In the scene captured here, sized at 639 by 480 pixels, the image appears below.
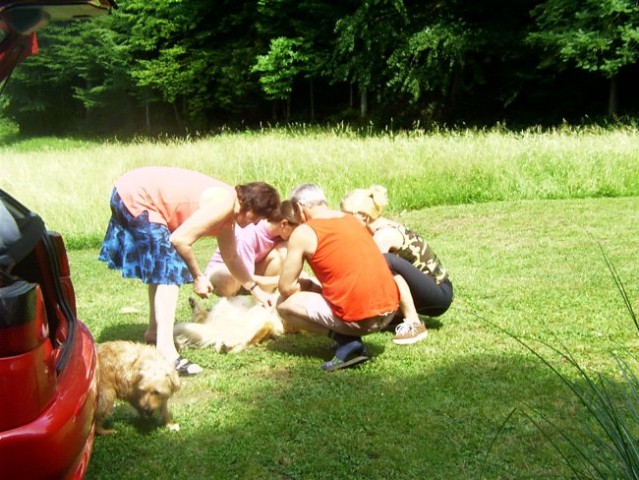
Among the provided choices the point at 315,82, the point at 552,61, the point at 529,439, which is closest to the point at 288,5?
the point at 315,82

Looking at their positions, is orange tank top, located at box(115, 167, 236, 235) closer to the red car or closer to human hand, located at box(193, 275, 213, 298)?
human hand, located at box(193, 275, 213, 298)

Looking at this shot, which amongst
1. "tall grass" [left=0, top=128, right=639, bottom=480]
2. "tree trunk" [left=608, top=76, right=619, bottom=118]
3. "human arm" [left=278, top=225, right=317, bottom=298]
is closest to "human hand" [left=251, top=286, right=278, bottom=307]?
"tall grass" [left=0, top=128, right=639, bottom=480]

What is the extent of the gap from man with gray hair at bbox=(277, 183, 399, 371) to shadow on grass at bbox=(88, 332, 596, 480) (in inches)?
9.8

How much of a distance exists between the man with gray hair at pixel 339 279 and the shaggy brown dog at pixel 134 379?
1.31 m

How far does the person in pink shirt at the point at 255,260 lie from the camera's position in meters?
6.44

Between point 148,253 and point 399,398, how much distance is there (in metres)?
1.80

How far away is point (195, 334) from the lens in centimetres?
571

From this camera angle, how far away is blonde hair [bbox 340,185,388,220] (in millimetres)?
5883

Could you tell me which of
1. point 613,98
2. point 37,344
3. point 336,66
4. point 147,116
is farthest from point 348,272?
point 147,116

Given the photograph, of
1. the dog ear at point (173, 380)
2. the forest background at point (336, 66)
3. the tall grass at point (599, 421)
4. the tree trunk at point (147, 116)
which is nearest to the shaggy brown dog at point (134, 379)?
the dog ear at point (173, 380)

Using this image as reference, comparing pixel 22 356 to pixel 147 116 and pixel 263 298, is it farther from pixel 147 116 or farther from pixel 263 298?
pixel 147 116

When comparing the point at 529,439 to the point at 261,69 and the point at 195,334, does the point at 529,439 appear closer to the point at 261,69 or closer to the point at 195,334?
the point at 195,334

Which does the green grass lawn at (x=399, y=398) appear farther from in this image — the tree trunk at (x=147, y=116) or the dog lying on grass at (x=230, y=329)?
the tree trunk at (x=147, y=116)

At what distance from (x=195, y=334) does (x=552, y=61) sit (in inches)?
876
